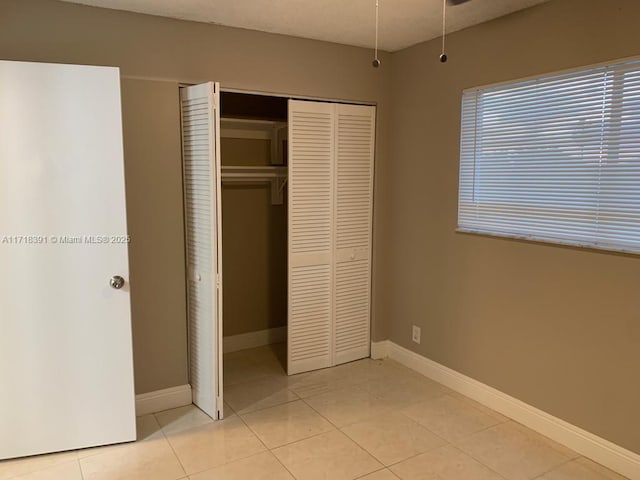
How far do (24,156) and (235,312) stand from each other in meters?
2.22

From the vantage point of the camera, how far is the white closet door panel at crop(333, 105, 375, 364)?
3646 mm

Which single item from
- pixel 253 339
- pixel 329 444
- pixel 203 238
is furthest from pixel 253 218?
pixel 329 444

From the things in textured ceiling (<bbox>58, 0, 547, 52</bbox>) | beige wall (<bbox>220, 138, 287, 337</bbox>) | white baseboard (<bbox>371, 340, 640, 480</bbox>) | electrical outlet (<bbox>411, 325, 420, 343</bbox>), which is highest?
textured ceiling (<bbox>58, 0, 547, 52</bbox>)

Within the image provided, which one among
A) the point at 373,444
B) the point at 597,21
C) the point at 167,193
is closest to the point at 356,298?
the point at 373,444

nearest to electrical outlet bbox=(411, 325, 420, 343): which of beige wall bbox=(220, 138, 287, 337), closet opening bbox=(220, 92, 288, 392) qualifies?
closet opening bbox=(220, 92, 288, 392)

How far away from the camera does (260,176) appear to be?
402cm

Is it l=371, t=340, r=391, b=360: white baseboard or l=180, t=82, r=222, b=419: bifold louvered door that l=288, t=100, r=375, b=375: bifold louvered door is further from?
l=180, t=82, r=222, b=419: bifold louvered door

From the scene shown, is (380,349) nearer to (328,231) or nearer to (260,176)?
(328,231)

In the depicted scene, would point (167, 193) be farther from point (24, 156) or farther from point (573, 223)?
point (573, 223)

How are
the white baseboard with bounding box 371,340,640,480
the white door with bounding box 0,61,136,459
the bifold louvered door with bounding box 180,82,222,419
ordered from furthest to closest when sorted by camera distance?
the bifold louvered door with bounding box 180,82,222,419
the white baseboard with bounding box 371,340,640,480
the white door with bounding box 0,61,136,459

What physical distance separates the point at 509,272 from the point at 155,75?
7.78 feet

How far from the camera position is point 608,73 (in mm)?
2422

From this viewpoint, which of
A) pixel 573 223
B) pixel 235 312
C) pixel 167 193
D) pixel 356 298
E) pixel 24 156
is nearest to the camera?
pixel 24 156

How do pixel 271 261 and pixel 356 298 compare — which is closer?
pixel 356 298
